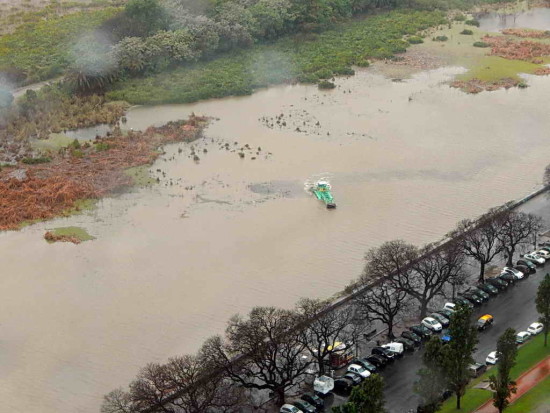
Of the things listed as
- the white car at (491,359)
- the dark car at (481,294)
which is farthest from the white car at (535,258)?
the white car at (491,359)

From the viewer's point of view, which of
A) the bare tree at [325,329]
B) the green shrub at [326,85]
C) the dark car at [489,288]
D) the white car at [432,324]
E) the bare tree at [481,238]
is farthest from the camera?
the green shrub at [326,85]

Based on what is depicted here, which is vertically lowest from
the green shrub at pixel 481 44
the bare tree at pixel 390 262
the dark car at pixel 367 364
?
the green shrub at pixel 481 44

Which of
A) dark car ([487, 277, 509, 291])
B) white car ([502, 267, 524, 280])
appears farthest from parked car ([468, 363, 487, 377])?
white car ([502, 267, 524, 280])

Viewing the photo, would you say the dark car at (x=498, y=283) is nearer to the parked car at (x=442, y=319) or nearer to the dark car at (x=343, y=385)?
the parked car at (x=442, y=319)

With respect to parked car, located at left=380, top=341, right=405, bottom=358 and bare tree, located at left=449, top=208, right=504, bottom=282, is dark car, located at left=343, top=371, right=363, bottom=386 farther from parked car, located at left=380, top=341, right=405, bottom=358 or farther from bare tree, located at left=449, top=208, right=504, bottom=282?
bare tree, located at left=449, top=208, right=504, bottom=282

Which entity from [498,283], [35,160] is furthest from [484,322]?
[35,160]

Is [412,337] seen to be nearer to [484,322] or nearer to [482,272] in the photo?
[484,322]
